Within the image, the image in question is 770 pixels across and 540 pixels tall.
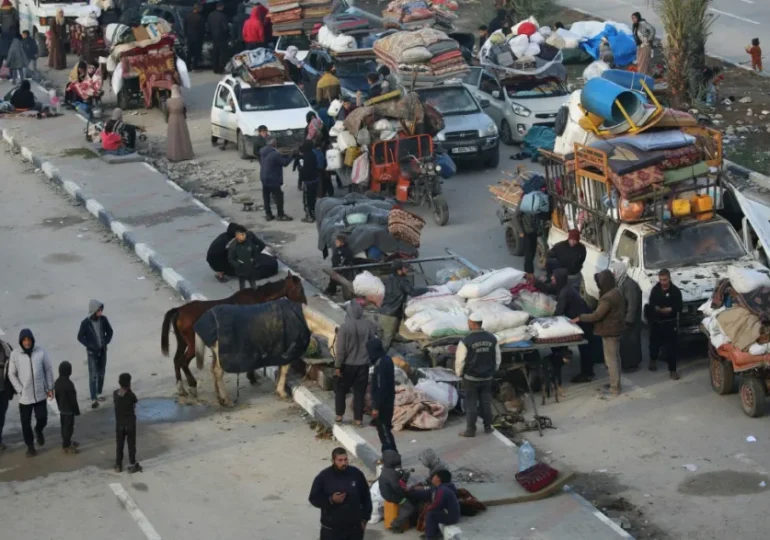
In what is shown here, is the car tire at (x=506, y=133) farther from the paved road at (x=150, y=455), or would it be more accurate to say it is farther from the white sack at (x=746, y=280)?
the white sack at (x=746, y=280)

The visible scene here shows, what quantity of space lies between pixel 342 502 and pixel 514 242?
35.3ft

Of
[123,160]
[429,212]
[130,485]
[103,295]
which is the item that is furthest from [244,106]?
[130,485]

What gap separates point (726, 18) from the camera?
1630 inches

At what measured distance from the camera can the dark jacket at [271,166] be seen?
82.1 ft

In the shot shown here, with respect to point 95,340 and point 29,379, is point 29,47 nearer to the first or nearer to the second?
point 95,340

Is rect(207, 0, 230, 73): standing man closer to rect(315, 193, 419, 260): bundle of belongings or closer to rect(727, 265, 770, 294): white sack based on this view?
rect(315, 193, 419, 260): bundle of belongings

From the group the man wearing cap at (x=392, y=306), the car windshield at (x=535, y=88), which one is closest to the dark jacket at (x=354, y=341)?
the man wearing cap at (x=392, y=306)

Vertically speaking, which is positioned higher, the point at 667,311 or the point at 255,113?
the point at 667,311

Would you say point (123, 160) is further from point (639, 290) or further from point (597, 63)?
point (639, 290)

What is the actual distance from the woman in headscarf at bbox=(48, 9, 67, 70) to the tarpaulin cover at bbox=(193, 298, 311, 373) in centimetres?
2299

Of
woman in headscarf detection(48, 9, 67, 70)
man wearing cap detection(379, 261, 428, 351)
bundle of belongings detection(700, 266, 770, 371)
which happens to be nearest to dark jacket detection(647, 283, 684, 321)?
bundle of belongings detection(700, 266, 770, 371)

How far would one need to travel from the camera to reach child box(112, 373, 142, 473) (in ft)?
52.5

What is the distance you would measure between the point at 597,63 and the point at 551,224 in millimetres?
9329

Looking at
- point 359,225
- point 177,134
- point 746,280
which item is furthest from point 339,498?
point 177,134
